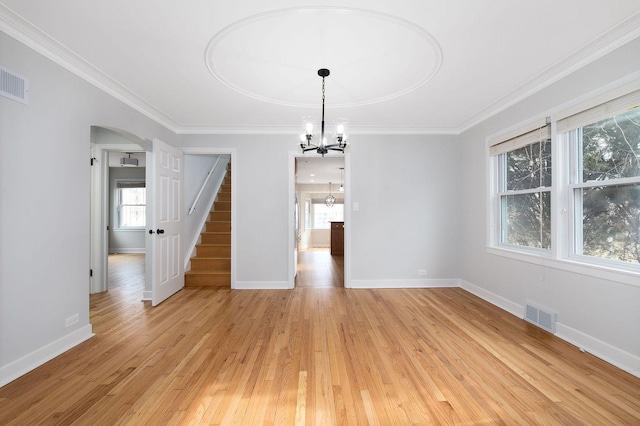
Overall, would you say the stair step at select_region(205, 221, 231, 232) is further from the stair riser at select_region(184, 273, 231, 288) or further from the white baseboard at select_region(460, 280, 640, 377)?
the white baseboard at select_region(460, 280, 640, 377)

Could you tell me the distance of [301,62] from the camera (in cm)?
262

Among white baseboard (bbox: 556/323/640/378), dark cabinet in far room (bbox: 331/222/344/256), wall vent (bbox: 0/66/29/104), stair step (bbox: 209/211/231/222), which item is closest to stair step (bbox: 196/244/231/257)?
stair step (bbox: 209/211/231/222)

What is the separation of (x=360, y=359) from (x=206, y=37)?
2.81 meters

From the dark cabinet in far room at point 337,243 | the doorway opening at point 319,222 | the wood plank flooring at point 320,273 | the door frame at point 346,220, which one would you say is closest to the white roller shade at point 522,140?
the door frame at point 346,220

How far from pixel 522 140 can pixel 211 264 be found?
473 centimetres

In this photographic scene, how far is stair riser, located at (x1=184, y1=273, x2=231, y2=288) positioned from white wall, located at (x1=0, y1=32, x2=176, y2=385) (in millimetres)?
1889

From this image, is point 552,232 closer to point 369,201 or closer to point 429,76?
point 429,76

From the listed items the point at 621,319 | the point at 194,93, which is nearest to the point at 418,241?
the point at 621,319

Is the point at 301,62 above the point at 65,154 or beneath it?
above

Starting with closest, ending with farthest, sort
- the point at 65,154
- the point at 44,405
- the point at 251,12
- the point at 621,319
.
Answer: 1. the point at 44,405
2. the point at 251,12
3. the point at 621,319
4. the point at 65,154

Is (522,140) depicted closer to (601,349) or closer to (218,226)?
(601,349)

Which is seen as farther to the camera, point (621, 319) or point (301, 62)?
point (301, 62)

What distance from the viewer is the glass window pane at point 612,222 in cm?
227

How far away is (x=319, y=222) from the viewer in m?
12.5
